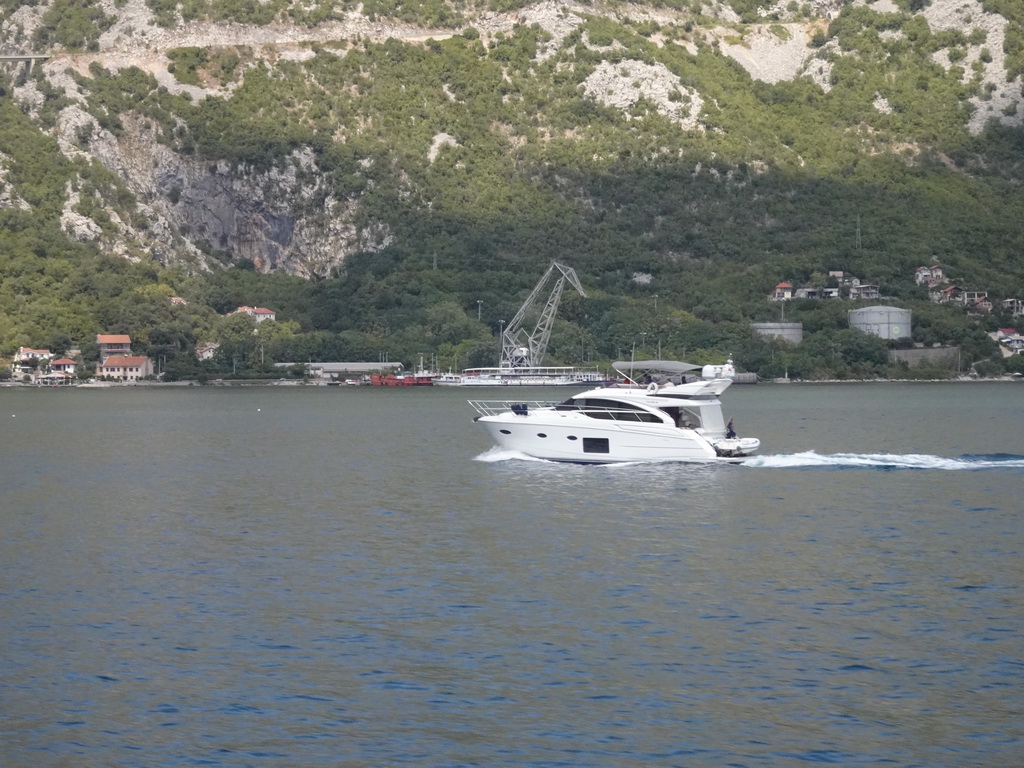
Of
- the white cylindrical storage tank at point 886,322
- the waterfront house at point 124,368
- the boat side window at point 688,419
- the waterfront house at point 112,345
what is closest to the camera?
the boat side window at point 688,419

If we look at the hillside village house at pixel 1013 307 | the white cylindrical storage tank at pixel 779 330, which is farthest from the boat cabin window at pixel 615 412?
the hillside village house at pixel 1013 307

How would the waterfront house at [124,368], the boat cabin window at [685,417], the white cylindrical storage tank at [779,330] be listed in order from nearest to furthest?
the boat cabin window at [685,417], the waterfront house at [124,368], the white cylindrical storage tank at [779,330]

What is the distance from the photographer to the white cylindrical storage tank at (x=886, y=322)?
612 ft

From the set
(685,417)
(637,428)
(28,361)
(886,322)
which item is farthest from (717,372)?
(28,361)

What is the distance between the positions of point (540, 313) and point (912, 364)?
46.9 meters

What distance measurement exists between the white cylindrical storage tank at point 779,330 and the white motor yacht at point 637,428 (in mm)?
131404

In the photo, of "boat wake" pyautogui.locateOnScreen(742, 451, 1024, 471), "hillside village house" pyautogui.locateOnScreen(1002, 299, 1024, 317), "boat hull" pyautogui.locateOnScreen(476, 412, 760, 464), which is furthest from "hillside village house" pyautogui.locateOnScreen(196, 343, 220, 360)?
"boat wake" pyautogui.locateOnScreen(742, 451, 1024, 471)

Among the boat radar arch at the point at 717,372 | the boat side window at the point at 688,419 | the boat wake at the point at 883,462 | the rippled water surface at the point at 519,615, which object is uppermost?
the boat radar arch at the point at 717,372

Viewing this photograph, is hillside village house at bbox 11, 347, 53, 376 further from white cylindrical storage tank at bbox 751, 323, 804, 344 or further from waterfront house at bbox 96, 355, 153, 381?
white cylindrical storage tank at bbox 751, 323, 804, 344

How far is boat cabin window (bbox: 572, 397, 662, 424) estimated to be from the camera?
56000 millimetres

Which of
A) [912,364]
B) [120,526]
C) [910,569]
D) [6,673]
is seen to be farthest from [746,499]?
[912,364]

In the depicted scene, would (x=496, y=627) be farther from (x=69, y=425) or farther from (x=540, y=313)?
(x=540, y=313)

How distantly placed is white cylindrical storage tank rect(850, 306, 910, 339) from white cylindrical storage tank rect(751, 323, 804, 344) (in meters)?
7.76

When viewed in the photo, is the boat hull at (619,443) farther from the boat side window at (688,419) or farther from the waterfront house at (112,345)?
the waterfront house at (112,345)
